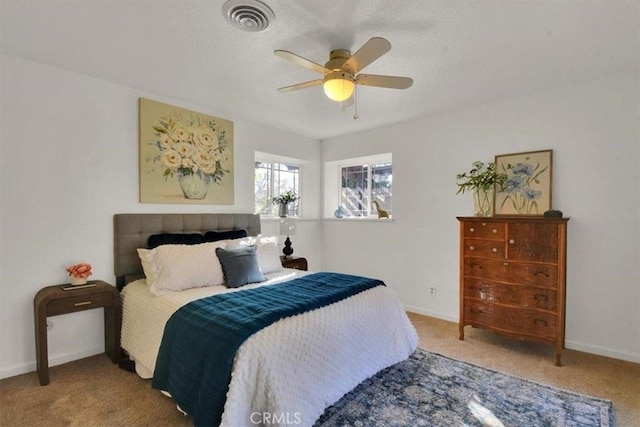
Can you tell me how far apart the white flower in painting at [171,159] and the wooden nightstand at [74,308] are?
49.4 inches

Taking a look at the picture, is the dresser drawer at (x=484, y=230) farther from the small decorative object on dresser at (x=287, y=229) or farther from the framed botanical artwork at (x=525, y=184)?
the small decorative object on dresser at (x=287, y=229)

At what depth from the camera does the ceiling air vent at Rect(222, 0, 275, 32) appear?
1768mm

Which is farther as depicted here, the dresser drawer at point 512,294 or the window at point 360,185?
the window at point 360,185

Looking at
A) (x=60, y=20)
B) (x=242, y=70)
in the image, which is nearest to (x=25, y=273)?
(x=60, y=20)

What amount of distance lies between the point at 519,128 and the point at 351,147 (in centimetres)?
214

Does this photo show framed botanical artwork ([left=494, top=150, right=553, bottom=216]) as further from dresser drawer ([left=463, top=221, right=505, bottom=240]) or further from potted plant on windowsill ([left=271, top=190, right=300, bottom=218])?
potted plant on windowsill ([left=271, top=190, right=300, bottom=218])

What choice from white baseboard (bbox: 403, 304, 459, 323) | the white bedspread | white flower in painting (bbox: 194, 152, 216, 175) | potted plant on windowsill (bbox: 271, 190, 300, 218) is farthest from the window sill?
white flower in painting (bbox: 194, 152, 216, 175)

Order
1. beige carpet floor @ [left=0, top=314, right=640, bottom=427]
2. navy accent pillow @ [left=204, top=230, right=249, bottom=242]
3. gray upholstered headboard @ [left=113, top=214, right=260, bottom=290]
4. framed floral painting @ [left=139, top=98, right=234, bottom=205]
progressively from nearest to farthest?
beige carpet floor @ [left=0, top=314, right=640, bottom=427] < gray upholstered headboard @ [left=113, top=214, right=260, bottom=290] < framed floral painting @ [left=139, top=98, right=234, bottom=205] < navy accent pillow @ [left=204, top=230, right=249, bottom=242]

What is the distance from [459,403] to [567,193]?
7.17ft

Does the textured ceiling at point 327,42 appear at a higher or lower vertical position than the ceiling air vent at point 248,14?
higher

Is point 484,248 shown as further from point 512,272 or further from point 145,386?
point 145,386

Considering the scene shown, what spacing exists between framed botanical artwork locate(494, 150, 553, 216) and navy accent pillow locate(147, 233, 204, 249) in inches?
123
